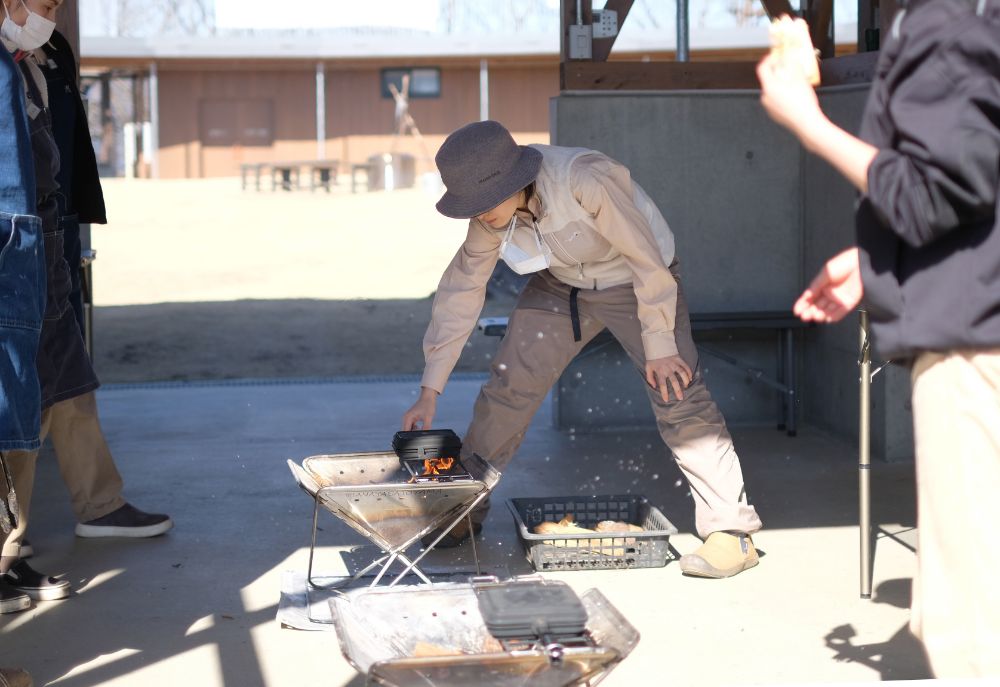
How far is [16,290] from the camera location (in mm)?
3223

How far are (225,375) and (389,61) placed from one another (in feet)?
68.8

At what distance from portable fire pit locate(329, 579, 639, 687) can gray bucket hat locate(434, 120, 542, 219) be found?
1.39 m

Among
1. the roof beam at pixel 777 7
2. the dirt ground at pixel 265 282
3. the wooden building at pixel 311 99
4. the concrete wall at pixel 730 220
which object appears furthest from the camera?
the wooden building at pixel 311 99

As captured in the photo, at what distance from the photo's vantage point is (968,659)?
2223 millimetres

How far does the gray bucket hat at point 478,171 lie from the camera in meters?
3.82

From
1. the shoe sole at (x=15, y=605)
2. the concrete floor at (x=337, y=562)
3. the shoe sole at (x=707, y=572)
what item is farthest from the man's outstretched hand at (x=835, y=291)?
the shoe sole at (x=15, y=605)

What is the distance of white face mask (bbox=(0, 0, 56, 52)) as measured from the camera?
12.8 ft

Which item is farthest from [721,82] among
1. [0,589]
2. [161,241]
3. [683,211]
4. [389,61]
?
[389,61]

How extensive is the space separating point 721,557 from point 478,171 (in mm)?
1557

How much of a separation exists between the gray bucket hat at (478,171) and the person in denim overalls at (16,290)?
1142mm

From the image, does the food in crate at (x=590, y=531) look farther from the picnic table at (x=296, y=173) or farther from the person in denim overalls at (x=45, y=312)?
the picnic table at (x=296, y=173)

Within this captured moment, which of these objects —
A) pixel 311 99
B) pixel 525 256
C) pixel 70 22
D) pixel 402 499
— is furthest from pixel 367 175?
pixel 402 499

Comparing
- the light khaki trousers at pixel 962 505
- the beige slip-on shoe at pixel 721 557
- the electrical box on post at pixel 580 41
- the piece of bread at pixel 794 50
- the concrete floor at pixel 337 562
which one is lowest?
the concrete floor at pixel 337 562

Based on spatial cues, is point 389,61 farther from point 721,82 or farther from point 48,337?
point 48,337
